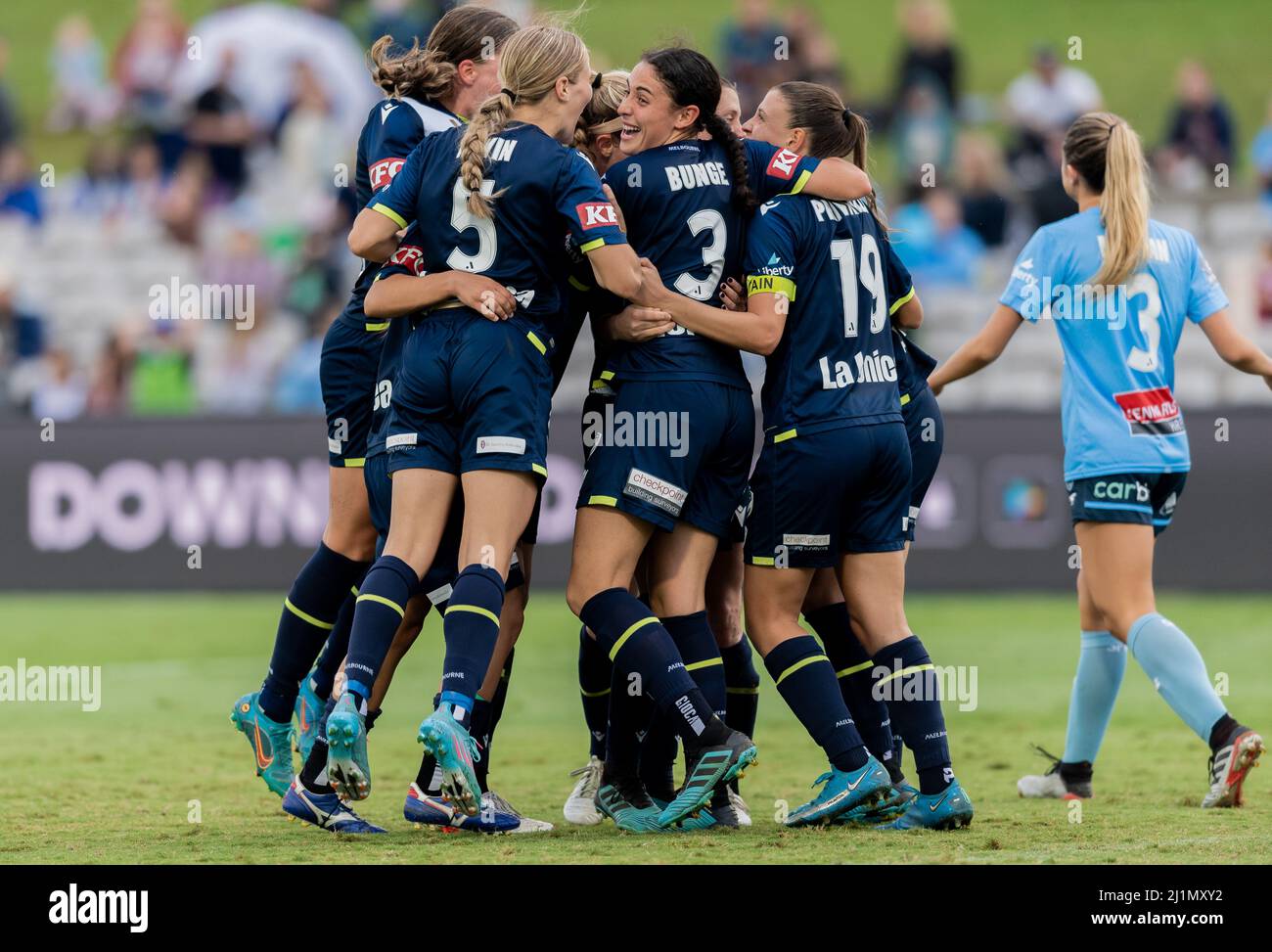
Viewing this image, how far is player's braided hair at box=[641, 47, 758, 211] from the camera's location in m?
5.45

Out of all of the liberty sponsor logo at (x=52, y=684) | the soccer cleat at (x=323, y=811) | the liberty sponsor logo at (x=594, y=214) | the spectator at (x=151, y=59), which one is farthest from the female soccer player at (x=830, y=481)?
the spectator at (x=151, y=59)

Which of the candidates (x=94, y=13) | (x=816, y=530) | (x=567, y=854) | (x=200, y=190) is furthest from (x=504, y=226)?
(x=94, y=13)

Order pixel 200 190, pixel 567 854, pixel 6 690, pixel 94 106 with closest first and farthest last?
pixel 567 854 → pixel 6 690 → pixel 200 190 → pixel 94 106

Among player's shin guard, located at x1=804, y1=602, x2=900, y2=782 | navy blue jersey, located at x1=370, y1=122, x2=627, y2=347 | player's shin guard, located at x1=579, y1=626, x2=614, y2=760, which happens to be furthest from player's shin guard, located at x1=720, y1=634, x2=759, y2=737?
navy blue jersey, located at x1=370, y1=122, x2=627, y2=347

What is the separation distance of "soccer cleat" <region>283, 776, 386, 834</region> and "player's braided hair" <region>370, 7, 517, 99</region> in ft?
7.46

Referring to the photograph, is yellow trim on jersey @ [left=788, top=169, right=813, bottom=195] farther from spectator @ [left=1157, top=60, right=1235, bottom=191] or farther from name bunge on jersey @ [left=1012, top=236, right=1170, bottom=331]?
spectator @ [left=1157, top=60, right=1235, bottom=191]

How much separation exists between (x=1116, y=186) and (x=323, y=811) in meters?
3.35

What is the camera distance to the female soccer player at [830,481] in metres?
5.38

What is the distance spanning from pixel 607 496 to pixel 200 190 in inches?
505

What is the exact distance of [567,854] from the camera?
4.87 metres

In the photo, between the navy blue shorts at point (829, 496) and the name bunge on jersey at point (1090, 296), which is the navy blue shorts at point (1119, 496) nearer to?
the name bunge on jersey at point (1090, 296)

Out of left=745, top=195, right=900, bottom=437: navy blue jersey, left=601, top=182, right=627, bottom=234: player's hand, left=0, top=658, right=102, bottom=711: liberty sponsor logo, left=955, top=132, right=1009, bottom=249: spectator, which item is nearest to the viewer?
left=601, top=182, right=627, bottom=234: player's hand

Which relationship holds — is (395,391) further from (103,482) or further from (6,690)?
(103,482)

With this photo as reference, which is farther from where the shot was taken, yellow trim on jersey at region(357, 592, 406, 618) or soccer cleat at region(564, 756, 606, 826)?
soccer cleat at region(564, 756, 606, 826)
